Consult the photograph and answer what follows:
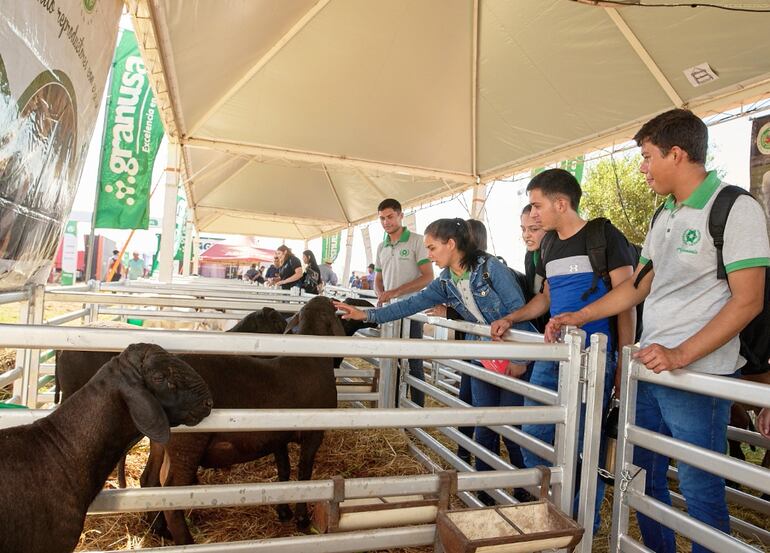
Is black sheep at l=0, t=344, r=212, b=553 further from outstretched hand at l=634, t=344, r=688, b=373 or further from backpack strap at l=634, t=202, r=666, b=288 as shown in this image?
backpack strap at l=634, t=202, r=666, b=288

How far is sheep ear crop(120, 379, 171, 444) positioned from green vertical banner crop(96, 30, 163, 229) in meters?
8.42

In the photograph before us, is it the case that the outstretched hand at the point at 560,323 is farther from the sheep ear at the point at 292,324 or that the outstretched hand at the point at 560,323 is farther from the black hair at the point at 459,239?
the sheep ear at the point at 292,324

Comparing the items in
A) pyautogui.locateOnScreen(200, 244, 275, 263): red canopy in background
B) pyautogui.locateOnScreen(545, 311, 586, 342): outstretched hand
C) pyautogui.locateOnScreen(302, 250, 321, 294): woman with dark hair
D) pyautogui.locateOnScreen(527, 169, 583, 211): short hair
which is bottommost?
pyautogui.locateOnScreen(545, 311, 586, 342): outstretched hand

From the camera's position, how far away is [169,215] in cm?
999

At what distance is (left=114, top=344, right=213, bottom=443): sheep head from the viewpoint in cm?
152

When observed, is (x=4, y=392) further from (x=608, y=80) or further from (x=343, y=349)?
(x=608, y=80)

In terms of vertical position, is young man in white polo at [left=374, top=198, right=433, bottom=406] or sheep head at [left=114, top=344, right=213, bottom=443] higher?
young man in white polo at [left=374, top=198, right=433, bottom=406]

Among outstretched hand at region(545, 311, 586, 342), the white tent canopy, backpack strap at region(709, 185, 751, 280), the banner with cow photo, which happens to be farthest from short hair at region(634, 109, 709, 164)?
the white tent canopy

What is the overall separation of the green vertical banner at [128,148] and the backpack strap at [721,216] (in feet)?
29.9

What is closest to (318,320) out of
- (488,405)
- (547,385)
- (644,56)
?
(488,405)

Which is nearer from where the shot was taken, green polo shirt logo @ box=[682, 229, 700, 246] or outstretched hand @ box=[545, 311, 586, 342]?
green polo shirt logo @ box=[682, 229, 700, 246]

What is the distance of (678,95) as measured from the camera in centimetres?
659

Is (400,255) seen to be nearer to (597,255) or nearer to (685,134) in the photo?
(597,255)

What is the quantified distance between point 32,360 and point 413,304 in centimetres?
295
